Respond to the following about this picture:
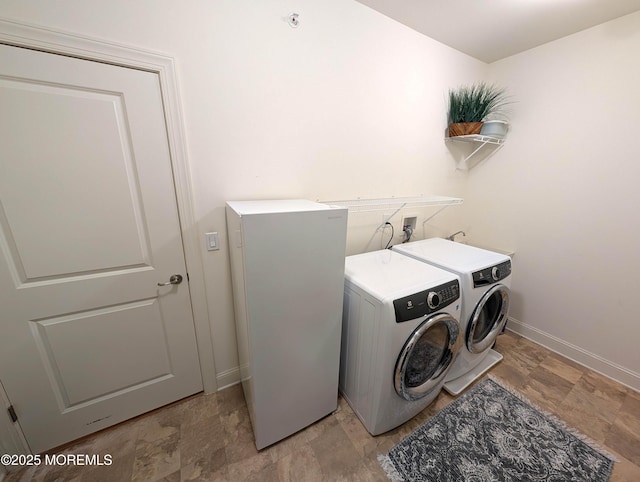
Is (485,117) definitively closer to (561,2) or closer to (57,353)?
(561,2)

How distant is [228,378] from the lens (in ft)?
5.65

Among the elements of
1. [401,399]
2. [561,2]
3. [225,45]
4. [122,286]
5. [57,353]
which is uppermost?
[561,2]

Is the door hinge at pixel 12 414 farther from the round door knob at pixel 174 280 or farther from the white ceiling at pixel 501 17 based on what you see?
the white ceiling at pixel 501 17

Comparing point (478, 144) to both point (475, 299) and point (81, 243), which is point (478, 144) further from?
point (81, 243)

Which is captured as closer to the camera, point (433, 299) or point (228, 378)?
point (433, 299)

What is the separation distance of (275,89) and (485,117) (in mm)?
2003

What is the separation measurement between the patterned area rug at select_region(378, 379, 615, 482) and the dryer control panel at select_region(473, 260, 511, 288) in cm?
84

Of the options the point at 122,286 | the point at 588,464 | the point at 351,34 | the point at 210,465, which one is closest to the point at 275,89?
the point at 351,34

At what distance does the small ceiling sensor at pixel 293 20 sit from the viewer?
1.36m

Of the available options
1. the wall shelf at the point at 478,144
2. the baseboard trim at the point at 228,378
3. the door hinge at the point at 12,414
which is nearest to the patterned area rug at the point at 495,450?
the baseboard trim at the point at 228,378

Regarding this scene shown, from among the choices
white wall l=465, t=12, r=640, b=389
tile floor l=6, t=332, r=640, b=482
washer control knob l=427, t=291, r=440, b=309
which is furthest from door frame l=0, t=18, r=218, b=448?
white wall l=465, t=12, r=640, b=389

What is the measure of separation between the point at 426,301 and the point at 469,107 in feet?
6.14

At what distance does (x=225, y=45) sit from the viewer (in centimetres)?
126

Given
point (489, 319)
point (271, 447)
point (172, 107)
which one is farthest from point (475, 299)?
point (172, 107)
